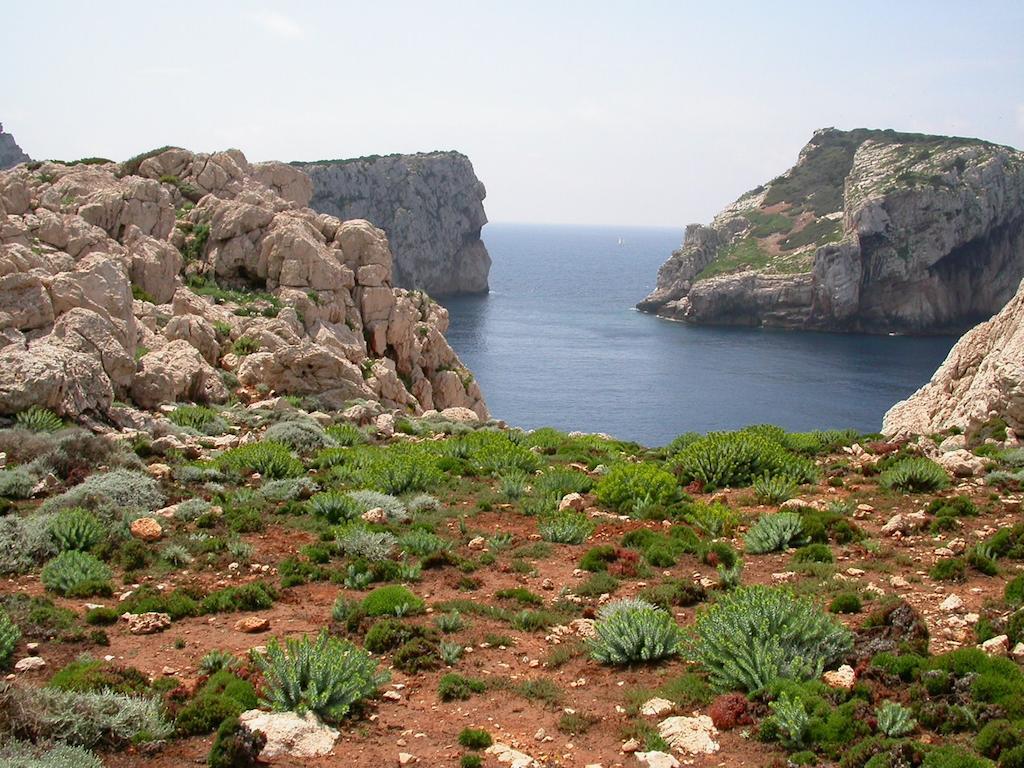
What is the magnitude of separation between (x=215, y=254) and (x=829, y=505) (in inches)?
1307

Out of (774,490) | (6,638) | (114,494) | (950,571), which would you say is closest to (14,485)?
(114,494)

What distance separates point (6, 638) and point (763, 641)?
30.1 feet

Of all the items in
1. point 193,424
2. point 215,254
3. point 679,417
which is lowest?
point 679,417

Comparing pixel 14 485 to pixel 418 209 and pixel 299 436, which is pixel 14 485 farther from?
pixel 418 209

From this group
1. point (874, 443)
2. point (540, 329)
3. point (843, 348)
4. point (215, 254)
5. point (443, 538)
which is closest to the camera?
point (443, 538)

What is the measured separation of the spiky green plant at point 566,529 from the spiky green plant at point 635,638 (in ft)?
17.2

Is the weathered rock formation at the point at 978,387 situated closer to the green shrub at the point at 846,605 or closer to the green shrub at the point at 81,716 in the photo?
the green shrub at the point at 846,605

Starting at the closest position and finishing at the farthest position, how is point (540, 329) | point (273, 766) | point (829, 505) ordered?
1. point (273, 766)
2. point (829, 505)
3. point (540, 329)

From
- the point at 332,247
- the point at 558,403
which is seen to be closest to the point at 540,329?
the point at 558,403

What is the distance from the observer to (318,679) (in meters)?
10.6

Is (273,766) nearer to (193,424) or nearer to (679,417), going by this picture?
(193,424)

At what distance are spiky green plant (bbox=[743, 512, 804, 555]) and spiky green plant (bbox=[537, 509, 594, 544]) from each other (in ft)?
9.78

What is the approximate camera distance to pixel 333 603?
1435cm

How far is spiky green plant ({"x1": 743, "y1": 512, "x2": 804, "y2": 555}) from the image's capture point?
55.3 feet
